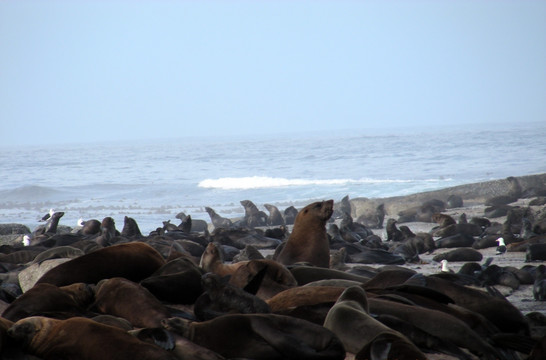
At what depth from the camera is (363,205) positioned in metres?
19.3

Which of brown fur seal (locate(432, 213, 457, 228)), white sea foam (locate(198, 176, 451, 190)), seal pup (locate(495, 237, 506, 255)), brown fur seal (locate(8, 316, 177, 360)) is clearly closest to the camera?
brown fur seal (locate(8, 316, 177, 360))

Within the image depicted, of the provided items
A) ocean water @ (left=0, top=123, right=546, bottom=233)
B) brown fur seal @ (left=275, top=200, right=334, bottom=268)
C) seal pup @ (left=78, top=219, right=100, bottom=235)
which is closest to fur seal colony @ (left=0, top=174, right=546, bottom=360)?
brown fur seal @ (left=275, top=200, right=334, bottom=268)

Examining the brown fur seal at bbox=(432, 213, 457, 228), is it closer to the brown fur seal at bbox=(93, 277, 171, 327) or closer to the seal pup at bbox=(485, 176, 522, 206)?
the seal pup at bbox=(485, 176, 522, 206)

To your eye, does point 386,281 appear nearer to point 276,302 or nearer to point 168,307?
point 276,302

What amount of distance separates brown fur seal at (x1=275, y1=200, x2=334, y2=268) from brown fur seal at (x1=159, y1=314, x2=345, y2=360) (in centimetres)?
333

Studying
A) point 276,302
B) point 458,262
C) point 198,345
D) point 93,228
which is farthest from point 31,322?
point 93,228

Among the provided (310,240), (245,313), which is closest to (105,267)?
(245,313)

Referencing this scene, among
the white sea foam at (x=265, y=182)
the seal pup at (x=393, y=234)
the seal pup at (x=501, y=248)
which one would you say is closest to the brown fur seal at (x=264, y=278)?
the seal pup at (x=501, y=248)

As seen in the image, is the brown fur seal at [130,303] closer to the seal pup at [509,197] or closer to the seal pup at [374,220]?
the seal pup at [374,220]

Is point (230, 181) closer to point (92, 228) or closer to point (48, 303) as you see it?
point (92, 228)

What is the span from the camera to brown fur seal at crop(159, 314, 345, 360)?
9.71ft

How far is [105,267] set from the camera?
4.16 meters

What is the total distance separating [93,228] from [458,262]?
547cm

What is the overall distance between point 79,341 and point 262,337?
0.79 m
